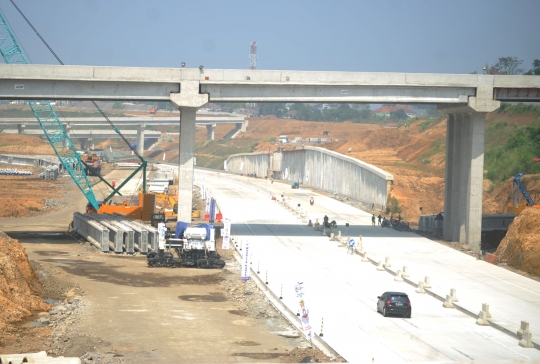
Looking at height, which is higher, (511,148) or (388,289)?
(511,148)

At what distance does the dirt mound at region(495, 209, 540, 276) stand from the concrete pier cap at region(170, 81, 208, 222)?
23962 mm

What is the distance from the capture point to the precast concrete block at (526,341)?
1300 inches

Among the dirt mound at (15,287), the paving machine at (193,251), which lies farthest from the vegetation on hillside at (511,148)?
the dirt mound at (15,287)

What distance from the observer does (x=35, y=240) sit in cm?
6388

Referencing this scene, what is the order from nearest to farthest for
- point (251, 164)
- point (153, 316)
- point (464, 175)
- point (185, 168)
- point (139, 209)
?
point (153, 316)
point (185, 168)
point (464, 175)
point (139, 209)
point (251, 164)

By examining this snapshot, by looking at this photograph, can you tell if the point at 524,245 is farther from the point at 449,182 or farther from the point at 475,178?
the point at 449,182

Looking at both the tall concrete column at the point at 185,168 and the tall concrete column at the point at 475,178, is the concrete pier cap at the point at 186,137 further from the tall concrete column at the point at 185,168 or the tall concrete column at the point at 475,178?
the tall concrete column at the point at 475,178

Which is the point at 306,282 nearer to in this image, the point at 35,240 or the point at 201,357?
the point at 201,357

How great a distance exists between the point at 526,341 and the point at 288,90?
32.9m

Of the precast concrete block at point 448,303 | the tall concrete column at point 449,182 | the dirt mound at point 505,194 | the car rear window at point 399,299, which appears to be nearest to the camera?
the car rear window at point 399,299

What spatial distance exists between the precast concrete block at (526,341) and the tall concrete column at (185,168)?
3211 cm

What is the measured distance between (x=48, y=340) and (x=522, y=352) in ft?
64.3

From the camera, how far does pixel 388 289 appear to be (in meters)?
45.7

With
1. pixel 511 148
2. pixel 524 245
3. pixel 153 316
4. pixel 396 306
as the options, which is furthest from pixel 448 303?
pixel 511 148
